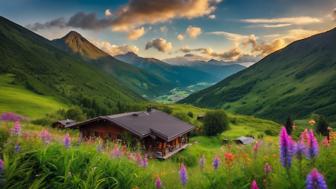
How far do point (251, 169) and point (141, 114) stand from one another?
57.2 meters

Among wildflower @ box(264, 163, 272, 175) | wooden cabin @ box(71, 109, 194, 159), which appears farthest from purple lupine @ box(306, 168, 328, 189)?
wooden cabin @ box(71, 109, 194, 159)

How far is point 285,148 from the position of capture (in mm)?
6398

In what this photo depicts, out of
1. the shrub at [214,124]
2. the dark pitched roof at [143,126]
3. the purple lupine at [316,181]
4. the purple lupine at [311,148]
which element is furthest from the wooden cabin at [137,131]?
the purple lupine at [316,181]

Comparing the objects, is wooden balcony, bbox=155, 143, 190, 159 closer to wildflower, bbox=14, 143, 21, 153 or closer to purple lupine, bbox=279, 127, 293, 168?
wildflower, bbox=14, 143, 21, 153

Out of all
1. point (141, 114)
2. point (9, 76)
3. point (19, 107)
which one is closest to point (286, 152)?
point (141, 114)

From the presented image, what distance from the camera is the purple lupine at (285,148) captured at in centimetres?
636

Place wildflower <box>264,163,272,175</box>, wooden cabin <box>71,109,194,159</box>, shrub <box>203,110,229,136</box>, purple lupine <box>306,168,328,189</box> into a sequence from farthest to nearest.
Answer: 1. shrub <box>203,110,229,136</box>
2. wooden cabin <box>71,109,194,159</box>
3. wildflower <box>264,163,272,175</box>
4. purple lupine <box>306,168,328,189</box>

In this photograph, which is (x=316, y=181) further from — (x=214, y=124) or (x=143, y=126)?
(x=214, y=124)

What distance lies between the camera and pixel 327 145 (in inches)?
352

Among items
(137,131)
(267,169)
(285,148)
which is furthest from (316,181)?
(137,131)

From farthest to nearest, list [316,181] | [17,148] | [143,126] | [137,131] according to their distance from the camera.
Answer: [143,126], [137,131], [17,148], [316,181]

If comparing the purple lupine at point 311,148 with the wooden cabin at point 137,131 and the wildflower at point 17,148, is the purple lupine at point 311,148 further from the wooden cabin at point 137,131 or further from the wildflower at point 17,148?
the wooden cabin at point 137,131

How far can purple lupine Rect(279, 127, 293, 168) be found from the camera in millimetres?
6355

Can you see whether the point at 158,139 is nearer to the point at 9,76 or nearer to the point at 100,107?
the point at 100,107
